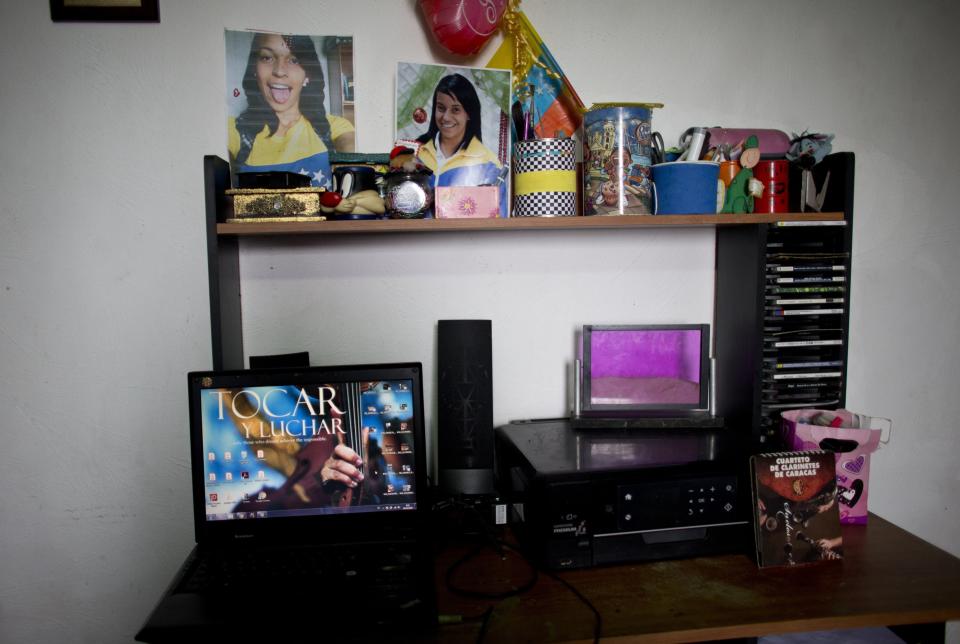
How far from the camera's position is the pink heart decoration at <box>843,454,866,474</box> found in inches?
47.6

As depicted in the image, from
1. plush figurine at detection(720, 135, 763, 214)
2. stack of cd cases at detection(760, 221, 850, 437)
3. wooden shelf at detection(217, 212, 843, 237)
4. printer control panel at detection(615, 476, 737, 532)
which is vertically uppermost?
plush figurine at detection(720, 135, 763, 214)

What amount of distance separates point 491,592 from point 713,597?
349 millimetres

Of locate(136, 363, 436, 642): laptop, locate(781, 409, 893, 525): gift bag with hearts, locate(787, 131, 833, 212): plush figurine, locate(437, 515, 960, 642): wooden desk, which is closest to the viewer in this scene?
locate(437, 515, 960, 642): wooden desk

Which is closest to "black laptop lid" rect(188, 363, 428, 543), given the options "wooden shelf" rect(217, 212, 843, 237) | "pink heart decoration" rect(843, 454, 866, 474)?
"wooden shelf" rect(217, 212, 843, 237)

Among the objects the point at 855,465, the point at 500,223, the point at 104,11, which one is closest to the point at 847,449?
the point at 855,465

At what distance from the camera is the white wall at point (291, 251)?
130 centimetres

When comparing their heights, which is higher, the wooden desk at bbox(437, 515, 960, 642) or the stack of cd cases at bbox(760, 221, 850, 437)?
the stack of cd cases at bbox(760, 221, 850, 437)

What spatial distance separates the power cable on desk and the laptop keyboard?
0.10m

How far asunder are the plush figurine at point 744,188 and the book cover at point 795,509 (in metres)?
0.51

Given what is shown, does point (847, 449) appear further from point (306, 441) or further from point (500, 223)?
point (306, 441)

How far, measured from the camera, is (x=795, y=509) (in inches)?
43.4

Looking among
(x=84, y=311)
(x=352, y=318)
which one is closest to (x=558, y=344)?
(x=352, y=318)

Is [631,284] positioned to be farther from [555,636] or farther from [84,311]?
[84,311]

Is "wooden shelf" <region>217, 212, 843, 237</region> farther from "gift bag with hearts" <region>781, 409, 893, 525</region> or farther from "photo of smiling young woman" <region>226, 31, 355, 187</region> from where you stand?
"gift bag with hearts" <region>781, 409, 893, 525</region>
